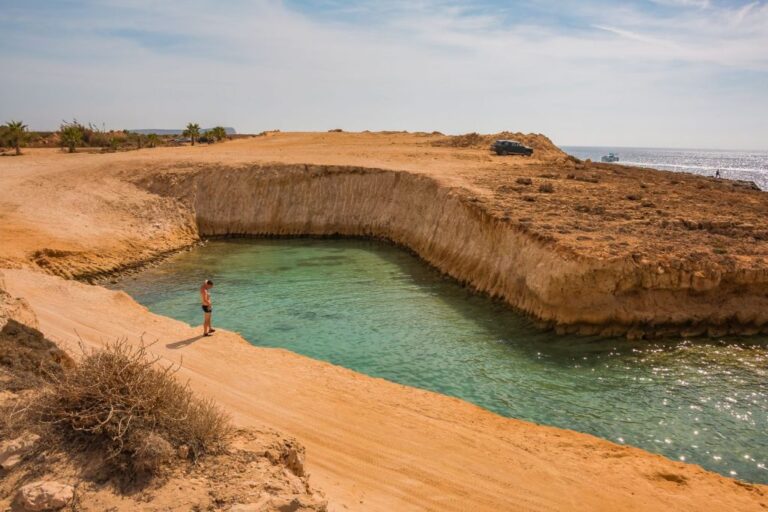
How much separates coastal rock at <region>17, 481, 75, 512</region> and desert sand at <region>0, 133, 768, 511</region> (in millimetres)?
2894

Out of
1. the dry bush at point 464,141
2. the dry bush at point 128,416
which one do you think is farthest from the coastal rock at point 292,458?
the dry bush at point 464,141

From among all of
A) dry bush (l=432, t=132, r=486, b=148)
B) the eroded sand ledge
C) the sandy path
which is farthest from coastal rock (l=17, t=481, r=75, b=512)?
dry bush (l=432, t=132, r=486, b=148)

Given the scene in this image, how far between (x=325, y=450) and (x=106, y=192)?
26504mm

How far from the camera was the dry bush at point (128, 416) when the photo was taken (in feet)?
18.2

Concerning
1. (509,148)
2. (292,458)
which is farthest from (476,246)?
(509,148)

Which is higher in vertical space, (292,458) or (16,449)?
(16,449)

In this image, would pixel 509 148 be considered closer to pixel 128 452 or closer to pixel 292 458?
pixel 292 458

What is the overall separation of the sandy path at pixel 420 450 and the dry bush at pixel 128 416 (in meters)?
1.96

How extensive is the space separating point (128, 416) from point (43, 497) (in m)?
1.01

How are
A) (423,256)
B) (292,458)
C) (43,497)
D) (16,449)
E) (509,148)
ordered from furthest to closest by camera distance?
(509,148), (423,256), (292,458), (16,449), (43,497)

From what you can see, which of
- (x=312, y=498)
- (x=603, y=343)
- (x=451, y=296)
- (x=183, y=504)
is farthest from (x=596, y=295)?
(x=183, y=504)

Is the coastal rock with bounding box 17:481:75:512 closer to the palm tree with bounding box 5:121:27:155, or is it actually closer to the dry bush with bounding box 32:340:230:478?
the dry bush with bounding box 32:340:230:478

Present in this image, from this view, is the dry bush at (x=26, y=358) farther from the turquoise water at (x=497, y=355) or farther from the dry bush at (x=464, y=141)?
the dry bush at (x=464, y=141)

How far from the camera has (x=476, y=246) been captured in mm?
21938
